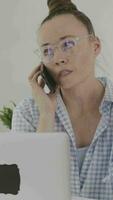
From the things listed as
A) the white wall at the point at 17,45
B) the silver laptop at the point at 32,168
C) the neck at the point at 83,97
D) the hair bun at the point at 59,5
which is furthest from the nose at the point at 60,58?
the white wall at the point at 17,45

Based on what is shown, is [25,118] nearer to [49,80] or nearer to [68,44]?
[49,80]

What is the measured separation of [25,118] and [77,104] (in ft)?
0.52

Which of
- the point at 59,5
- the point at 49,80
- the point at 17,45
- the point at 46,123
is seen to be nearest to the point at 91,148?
the point at 46,123

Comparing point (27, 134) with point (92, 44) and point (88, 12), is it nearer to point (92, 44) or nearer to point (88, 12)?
point (92, 44)

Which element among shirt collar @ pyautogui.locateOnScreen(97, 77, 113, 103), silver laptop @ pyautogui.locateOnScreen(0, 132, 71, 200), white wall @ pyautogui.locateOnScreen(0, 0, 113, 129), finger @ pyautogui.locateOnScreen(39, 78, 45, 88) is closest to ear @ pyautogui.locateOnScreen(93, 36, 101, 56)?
shirt collar @ pyautogui.locateOnScreen(97, 77, 113, 103)

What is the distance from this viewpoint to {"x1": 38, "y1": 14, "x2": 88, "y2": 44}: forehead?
1.09m

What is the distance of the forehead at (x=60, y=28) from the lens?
1.09m

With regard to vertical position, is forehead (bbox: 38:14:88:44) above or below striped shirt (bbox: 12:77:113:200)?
above

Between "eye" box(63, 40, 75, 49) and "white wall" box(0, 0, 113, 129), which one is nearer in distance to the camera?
"eye" box(63, 40, 75, 49)

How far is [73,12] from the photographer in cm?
121

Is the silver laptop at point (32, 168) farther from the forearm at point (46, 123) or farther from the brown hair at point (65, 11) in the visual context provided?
the brown hair at point (65, 11)

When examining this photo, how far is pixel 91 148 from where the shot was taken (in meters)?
1.08

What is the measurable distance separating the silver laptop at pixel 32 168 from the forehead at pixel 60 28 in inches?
23.3

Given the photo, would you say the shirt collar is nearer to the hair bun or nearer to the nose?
the nose
